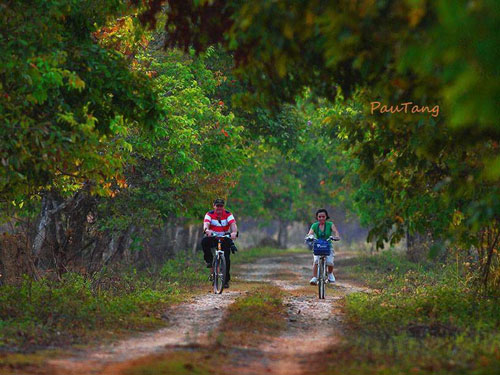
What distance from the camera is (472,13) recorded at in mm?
5871

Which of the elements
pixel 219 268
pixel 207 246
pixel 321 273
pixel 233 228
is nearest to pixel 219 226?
pixel 233 228

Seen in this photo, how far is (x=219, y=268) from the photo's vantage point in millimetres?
18953

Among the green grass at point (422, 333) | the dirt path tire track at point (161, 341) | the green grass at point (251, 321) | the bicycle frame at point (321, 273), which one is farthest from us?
the bicycle frame at point (321, 273)

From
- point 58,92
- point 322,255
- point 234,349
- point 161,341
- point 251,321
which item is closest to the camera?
point 234,349

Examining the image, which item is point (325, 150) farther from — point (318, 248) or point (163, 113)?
point (163, 113)

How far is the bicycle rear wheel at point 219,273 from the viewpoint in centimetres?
1877

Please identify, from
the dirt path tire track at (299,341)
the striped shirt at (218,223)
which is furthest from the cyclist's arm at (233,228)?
the dirt path tire track at (299,341)

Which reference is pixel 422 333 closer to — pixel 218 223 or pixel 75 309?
pixel 75 309

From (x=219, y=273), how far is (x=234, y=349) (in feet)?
28.3

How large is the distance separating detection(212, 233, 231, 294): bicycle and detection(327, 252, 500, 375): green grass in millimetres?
3120

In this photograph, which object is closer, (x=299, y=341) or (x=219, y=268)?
(x=299, y=341)

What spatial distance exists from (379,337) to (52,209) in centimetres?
1327

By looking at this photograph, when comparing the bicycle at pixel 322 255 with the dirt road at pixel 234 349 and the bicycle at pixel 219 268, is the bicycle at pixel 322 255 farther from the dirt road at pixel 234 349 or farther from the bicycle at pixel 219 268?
the bicycle at pixel 219 268

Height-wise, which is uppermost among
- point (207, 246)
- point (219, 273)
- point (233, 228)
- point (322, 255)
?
point (233, 228)
